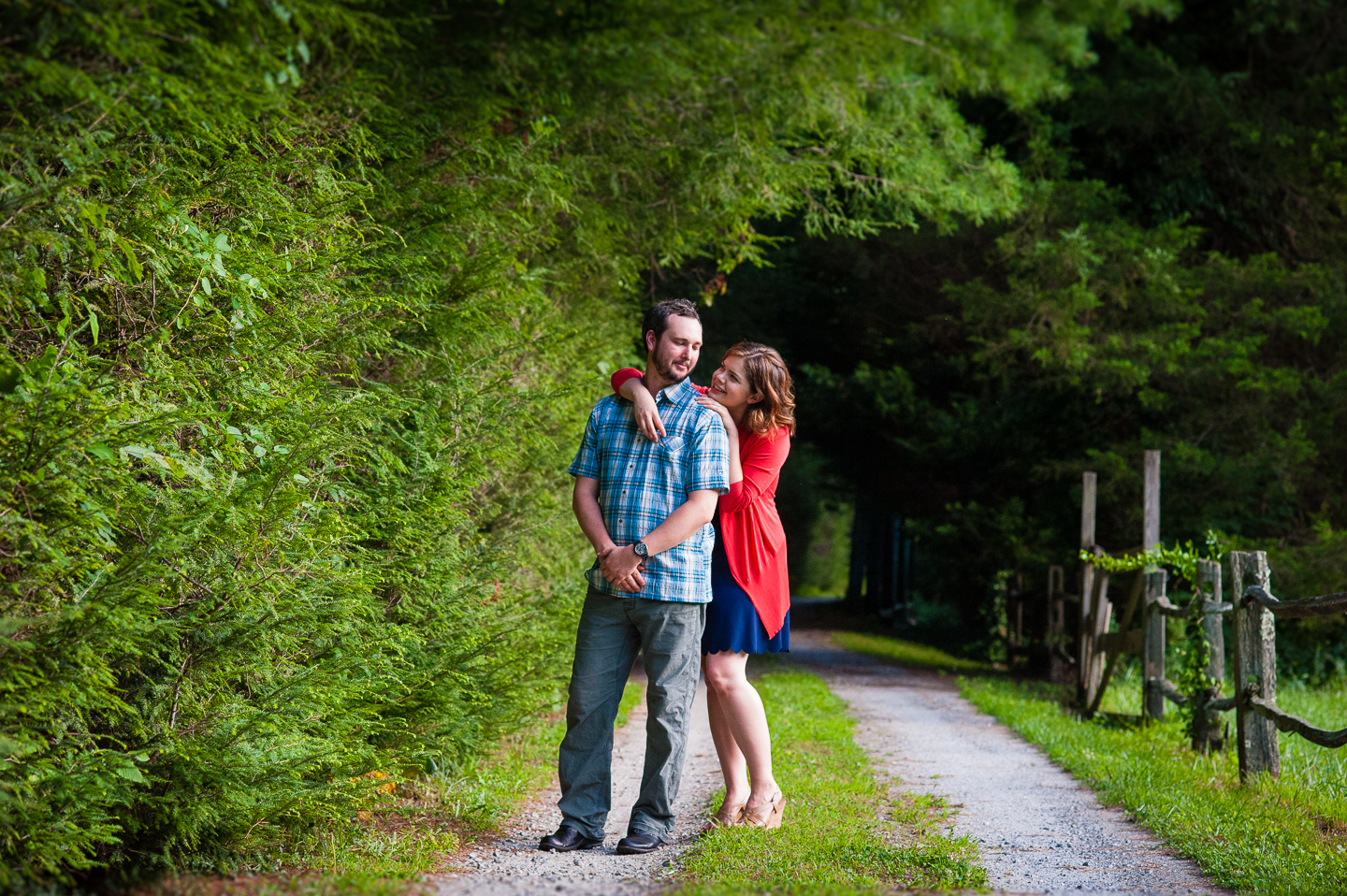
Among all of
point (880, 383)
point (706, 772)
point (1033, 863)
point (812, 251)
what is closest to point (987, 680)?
point (880, 383)

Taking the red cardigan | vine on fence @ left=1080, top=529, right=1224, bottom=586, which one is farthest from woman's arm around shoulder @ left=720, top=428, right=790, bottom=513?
vine on fence @ left=1080, top=529, right=1224, bottom=586

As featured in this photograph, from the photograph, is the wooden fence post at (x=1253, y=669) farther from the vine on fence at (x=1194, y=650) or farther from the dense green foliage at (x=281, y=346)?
the dense green foliage at (x=281, y=346)

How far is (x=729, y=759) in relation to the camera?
4414 mm

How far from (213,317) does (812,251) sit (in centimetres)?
1366

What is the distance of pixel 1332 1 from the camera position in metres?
12.7

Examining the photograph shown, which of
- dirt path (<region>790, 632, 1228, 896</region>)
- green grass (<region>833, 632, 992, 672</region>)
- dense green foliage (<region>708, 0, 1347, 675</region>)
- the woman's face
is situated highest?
dense green foliage (<region>708, 0, 1347, 675</region>)

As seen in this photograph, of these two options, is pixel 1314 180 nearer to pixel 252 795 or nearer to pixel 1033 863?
pixel 1033 863

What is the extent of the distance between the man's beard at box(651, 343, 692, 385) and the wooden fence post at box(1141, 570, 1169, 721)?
5.98m

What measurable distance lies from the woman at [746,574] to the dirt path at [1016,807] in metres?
1.02

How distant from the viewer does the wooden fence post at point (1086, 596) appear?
10844mm

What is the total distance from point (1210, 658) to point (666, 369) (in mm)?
5110

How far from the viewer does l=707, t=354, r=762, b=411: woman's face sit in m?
4.48

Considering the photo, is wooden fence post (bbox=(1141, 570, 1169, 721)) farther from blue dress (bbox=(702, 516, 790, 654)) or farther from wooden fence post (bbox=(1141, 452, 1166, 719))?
blue dress (bbox=(702, 516, 790, 654))

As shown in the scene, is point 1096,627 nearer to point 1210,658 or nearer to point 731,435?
point 1210,658
